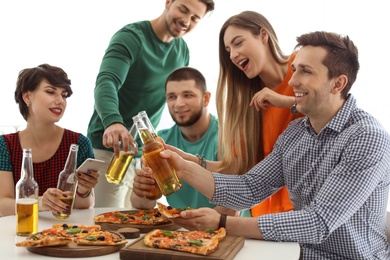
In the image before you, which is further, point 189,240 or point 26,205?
point 26,205

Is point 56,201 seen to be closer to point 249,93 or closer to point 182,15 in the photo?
point 249,93

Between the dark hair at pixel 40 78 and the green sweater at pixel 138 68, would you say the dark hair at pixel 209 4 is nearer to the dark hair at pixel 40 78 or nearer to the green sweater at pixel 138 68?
the green sweater at pixel 138 68

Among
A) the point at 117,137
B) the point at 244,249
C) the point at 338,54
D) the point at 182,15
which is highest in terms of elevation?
the point at 182,15

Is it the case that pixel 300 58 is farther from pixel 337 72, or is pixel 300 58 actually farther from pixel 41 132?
pixel 41 132

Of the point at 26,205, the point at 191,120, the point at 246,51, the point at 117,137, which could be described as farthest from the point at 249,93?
the point at 26,205

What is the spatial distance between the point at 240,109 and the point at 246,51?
26 centimetres

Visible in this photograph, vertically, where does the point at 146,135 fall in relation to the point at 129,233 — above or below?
above

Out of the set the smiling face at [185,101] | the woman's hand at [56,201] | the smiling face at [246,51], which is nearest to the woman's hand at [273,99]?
the smiling face at [246,51]

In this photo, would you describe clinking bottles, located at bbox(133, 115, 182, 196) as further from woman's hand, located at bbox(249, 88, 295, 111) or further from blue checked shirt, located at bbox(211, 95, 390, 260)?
woman's hand, located at bbox(249, 88, 295, 111)

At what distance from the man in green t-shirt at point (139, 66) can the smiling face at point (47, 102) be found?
175mm

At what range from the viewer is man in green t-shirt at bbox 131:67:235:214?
2.84 meters

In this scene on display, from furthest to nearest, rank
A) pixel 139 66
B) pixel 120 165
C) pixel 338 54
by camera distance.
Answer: pixel 139 66, pixel 120 165, pixel 338 54

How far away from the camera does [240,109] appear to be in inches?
99.0

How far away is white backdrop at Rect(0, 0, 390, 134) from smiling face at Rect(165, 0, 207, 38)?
1.61 metres
